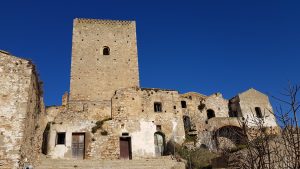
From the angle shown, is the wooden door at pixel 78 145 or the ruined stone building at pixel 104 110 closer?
the ruined stone building at pixel 104 110

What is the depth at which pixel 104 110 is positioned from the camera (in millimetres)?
28578

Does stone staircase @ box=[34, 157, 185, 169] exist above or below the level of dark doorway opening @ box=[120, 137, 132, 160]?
below

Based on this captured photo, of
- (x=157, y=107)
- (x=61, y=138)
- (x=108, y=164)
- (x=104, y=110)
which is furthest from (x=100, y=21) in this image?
(x=108, y=164)

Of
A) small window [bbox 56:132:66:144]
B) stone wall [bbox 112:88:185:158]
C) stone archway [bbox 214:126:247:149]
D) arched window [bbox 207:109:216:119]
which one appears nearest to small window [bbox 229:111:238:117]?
arched window [bbox 207:109:216:119]

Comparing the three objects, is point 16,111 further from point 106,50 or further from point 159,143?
point 106,50

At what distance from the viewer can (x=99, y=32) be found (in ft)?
118

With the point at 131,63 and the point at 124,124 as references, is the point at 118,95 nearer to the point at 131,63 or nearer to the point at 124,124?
the point at 124,124

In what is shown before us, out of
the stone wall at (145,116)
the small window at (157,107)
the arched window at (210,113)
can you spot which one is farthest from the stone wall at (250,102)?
the small window at (157,107)

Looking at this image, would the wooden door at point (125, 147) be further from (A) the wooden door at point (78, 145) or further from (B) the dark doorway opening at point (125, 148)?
(A) the wooden door at point (78, 145)

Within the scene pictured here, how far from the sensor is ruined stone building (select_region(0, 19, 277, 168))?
17.9 m

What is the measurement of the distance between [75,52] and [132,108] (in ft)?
31.2

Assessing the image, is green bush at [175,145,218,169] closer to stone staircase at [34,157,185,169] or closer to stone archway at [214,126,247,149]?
stone staircase at [34,157,185,169]

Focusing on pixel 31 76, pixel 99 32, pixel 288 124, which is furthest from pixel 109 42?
pixel 288 124

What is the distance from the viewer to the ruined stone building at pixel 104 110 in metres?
17.9
